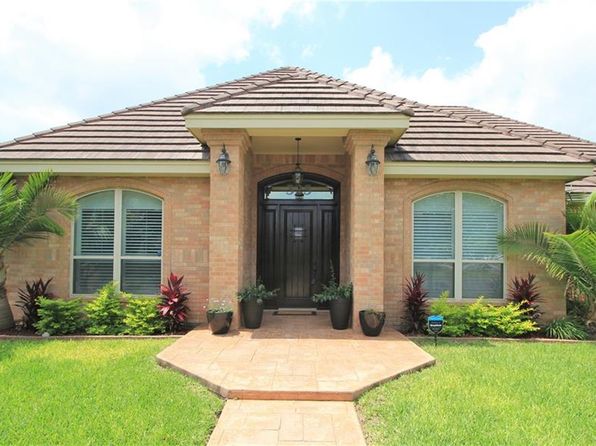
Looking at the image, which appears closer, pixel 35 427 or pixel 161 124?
pixel 35 427

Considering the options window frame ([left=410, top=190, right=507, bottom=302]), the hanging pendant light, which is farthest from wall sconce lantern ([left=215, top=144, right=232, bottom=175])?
window frame ([left=410, top=190, right=507, bottom=302])

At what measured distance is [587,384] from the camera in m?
4.94

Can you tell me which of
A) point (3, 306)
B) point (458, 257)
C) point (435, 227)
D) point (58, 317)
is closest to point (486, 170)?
point (435, 227)

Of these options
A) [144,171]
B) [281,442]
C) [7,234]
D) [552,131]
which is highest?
[552,131]

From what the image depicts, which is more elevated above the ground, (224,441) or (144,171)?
(144,171)

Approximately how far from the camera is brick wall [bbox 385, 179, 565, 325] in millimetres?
8258

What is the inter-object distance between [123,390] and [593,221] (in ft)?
28.0

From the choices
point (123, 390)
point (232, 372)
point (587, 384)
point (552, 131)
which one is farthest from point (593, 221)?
point (123, 390)

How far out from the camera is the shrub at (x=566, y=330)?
747cm

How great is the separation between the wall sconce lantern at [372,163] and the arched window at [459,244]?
1617 millimetres

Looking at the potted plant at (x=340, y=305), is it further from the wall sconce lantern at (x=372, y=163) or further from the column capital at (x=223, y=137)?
the column capital at (x=223, y=137)

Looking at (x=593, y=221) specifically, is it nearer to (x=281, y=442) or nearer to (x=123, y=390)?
(x=281, y=442)

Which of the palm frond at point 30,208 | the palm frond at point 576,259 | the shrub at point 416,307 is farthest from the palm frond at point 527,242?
the palm frond at point 30,208

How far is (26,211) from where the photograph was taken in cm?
757
